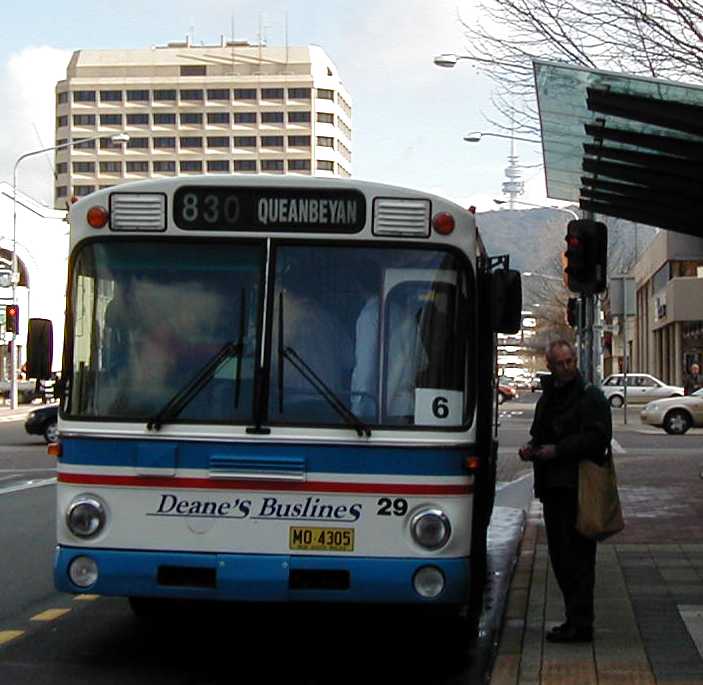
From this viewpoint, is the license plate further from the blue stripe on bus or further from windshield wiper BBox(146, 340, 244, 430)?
windshield wiper BBox(146, 340, 244, 430)

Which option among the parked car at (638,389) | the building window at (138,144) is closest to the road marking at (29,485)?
the parked car at (638,389)

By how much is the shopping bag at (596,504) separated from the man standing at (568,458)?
65 millimetres

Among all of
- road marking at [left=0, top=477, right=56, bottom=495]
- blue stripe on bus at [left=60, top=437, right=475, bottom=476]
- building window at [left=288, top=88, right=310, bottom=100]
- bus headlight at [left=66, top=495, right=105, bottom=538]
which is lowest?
road marking at [left=0, top=477, right=56, bottom=495]

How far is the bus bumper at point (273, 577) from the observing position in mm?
8078

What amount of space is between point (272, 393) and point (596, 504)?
2.00m

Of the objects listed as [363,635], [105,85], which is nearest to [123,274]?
[363,635]

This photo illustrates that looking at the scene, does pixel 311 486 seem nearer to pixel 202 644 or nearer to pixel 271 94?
pixel 202 644

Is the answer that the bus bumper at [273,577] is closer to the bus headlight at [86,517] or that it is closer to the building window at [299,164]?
the bus headlight at [86,517]

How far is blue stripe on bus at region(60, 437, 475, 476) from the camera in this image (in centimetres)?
812


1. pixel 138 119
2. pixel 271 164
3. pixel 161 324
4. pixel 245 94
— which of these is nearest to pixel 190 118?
pixel 138 119

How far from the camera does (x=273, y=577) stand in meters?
8.06

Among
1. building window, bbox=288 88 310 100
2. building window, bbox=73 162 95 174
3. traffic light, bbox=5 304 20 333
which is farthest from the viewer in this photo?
building window, bbox=73 162 95 174

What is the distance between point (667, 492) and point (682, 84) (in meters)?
8.40

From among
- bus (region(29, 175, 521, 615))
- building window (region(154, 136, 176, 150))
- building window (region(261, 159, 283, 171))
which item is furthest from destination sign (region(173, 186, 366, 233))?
building window (region(154, 136, 176, 150))
